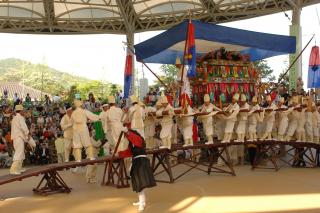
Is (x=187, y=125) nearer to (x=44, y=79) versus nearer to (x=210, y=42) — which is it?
(x=210, y=42)

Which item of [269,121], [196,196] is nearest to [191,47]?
[269,121]

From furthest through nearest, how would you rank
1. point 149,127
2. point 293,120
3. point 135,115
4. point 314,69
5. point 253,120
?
point 314,69 → point 293,120 → point 253,120 → point 149,127 → point 135,115

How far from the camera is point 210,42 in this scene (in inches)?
478

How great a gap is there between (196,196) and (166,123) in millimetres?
2390

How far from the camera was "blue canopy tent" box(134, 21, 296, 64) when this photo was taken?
10.6 metres

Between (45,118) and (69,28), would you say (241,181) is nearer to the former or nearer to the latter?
(45,118)

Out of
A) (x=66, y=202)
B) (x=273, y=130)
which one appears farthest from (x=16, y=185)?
(x=273, y=130)

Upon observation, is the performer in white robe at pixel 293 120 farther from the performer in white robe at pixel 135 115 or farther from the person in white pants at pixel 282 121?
the performer in white robe at pixel 135 115

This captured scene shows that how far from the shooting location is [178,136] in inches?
485

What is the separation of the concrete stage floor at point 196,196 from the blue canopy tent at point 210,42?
3466mm

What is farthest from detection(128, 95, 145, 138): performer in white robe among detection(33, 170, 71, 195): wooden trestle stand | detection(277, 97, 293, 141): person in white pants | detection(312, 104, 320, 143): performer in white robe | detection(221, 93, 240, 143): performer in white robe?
detection(312, 104, 320, 143): performer in white robe

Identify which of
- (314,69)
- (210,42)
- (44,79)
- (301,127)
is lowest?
(301,127)

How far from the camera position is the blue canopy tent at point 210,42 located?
10609 millimetres

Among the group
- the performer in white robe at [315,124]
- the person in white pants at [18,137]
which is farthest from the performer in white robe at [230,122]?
the person in white pants at [18,137]
